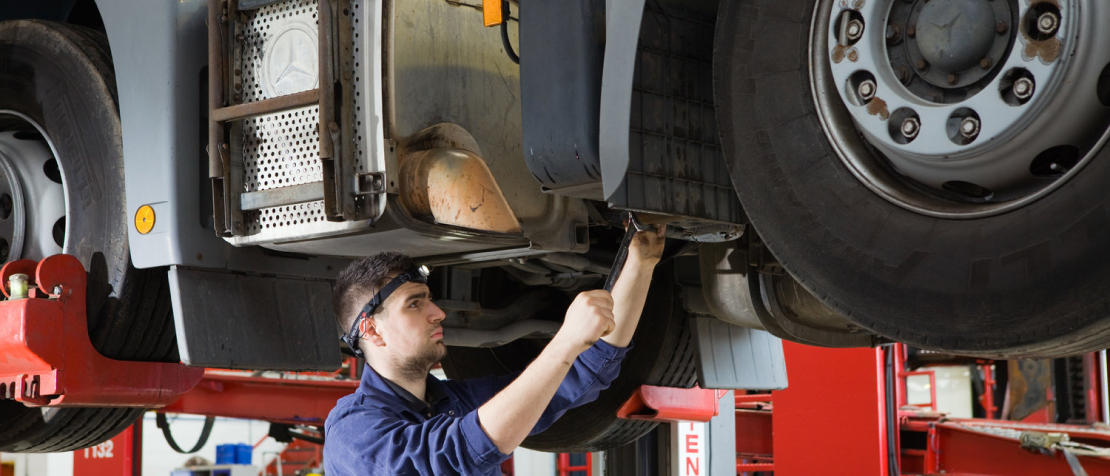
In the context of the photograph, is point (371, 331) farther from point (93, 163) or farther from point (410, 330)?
point (93, 163)

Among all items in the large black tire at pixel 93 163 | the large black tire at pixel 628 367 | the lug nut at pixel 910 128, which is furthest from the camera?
the large black tire at pixel 628 367

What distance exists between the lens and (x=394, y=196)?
2.44 metres

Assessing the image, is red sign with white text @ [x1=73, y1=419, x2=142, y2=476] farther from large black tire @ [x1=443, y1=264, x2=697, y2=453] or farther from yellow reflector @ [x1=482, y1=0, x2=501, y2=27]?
yellow reflector @ [x1=482, y1=0, x2=501, y2=27]

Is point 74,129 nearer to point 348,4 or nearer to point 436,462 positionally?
point 348,4

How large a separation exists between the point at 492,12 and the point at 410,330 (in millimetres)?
727

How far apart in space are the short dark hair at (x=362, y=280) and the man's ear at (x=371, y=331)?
3 cm

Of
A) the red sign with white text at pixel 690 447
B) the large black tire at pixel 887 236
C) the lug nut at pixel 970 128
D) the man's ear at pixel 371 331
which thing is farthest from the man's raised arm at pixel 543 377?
the red sign with white text at pixel 690 447

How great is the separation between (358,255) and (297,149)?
0.38 metres

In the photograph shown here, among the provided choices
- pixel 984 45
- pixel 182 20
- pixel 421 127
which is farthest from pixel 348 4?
pixel 984 45

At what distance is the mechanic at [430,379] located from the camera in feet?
6.28

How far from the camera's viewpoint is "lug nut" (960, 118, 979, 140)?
1.67 m

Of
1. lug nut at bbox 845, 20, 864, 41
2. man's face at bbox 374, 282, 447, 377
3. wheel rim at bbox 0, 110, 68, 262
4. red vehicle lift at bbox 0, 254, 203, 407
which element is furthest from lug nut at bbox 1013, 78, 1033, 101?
wheel rim at bbox 0, 110, 68, 262

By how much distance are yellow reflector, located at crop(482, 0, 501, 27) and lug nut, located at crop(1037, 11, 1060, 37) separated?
1142 mm

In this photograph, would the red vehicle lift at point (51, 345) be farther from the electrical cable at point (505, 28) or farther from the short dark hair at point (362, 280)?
the electrical cable at point (505, 28)
